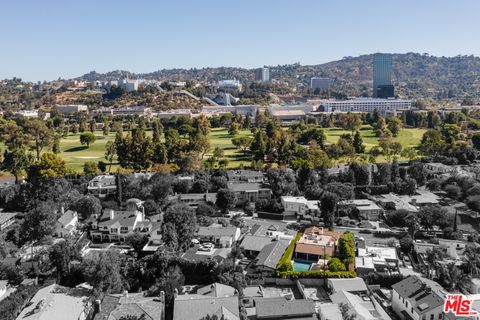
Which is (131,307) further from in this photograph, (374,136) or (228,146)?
(374,136)

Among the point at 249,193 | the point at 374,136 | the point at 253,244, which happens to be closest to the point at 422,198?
the point at 249,193

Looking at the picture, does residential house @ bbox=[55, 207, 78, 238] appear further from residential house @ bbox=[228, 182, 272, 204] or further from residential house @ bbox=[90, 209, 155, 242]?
residential house @ bbox=[228, 182, 272, 204]

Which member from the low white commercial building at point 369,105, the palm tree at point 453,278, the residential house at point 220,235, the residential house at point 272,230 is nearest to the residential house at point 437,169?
the residential house at point 272,230

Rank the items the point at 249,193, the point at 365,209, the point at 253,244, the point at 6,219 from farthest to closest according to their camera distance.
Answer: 1. the point at 249,193
2. the point at 365,209
3. the point at 6,219
4. the point at 253,244

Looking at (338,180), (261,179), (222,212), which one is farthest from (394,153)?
(222,212)

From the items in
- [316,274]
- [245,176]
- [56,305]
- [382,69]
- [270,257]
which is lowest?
[316,274]

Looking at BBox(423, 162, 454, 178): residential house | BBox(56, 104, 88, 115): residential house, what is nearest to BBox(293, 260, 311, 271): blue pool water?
BBox(423, 162, 454, 178): residential house
